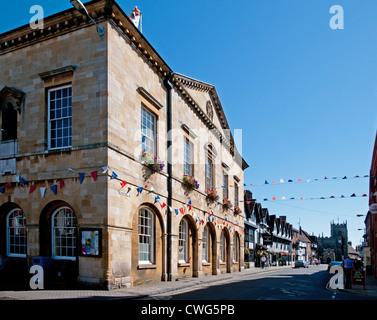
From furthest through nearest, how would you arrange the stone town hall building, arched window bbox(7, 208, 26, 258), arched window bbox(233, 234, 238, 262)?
arched window bbox(233, 234, 238, 262) < arched window bbox(7, 208, 26, 258) < the stone town hall building

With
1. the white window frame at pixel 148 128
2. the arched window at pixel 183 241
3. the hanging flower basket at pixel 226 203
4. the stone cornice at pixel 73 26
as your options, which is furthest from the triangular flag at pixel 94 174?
the hanging flower basket at pixel 226 203

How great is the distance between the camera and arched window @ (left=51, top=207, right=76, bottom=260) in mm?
13453

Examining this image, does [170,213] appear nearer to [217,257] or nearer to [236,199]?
[217,257]

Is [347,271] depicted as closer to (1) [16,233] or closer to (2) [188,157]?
(2) [188,157]

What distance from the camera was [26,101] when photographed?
1459 centimetres

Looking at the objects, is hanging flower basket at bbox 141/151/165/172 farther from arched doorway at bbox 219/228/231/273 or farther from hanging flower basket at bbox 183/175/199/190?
arched doorway at bbox 219/228/231/273

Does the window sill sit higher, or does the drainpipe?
the drainpipe

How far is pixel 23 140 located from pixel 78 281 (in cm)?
564

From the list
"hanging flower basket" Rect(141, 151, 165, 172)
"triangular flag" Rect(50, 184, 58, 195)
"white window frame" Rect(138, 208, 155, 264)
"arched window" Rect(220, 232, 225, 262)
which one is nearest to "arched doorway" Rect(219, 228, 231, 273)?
"arched window" Rect(220, 232, 225, 262)

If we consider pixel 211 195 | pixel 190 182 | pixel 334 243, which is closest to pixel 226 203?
pixel 211 195

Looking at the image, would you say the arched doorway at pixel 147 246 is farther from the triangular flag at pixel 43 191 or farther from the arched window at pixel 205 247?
the arched window at pixel 205 247

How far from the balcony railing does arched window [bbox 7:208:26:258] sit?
84.0 inches

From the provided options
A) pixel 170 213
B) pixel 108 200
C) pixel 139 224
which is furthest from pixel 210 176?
pixel 108 200
